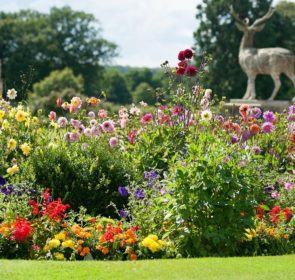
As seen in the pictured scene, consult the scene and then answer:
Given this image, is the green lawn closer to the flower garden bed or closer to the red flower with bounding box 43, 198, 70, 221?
the flower garden bed

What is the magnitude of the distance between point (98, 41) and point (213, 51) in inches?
955

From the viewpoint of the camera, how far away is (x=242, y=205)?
21.3 feet

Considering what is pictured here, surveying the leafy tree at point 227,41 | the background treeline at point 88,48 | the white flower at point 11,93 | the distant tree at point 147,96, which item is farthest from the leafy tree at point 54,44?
the white flower at point 11,93

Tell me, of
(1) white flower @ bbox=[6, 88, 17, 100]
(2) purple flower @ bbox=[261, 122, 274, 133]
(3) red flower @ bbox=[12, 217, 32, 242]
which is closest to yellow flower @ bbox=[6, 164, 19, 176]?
(3) red flower @ bbox=[12, 217, 32, 242]

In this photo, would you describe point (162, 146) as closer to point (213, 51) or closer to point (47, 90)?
point (213, 51)

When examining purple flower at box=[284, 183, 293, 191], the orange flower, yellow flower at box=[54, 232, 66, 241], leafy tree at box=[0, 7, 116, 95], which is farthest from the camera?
leafy tree at box=[0, 7, 116, 95]

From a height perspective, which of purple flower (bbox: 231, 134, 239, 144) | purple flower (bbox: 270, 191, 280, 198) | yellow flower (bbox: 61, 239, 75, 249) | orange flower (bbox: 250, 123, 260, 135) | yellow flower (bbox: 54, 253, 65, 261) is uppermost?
orange flower (bbox: 250, 123, 260, 135)

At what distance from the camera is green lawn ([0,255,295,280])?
16.7 feet

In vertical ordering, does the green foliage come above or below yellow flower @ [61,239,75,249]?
above

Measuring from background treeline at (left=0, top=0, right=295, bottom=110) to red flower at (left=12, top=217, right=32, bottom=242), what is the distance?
21.2m

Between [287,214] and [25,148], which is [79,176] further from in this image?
[287,214]

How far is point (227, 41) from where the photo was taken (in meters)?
37.3

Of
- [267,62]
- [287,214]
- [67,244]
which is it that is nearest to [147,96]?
[267,62]

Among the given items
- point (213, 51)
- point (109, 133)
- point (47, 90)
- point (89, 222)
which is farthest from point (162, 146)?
point (47, 90)
